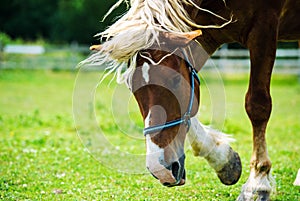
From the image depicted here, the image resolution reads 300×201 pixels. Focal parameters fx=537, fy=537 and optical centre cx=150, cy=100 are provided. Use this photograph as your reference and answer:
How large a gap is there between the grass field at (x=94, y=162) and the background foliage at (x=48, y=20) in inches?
992

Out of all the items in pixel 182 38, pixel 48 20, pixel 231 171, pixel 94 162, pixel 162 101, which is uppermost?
pixel 182 38

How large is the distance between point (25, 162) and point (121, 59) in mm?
3065

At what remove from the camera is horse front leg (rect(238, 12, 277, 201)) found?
4367 mm

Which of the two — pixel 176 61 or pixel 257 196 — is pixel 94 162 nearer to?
pixel 257 196

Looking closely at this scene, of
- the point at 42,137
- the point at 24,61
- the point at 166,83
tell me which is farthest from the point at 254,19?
the point at 24,61

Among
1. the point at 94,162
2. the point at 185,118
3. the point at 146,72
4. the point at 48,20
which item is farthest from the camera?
the point at 48,20

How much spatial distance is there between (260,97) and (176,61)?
3.57 ft

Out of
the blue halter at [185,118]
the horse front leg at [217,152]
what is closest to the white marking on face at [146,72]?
the blue halter at [185,118]

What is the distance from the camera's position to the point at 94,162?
6.37m

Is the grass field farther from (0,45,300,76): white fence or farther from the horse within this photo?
(0,45,300,76): white fence

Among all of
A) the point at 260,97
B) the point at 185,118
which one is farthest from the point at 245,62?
the point at 185,118

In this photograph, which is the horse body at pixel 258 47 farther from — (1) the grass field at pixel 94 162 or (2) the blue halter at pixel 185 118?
(2) the blue halter at pixel 185 118

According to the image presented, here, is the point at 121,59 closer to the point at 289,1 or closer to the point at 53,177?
the point at 289,1

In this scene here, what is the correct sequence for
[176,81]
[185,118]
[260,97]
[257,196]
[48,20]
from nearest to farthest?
[176,81] → [185,118] → [257,196] → [260,97] → [48,20]
